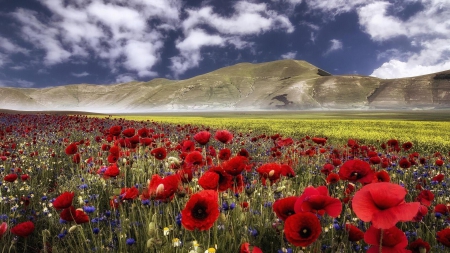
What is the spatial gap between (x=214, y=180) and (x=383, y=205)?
1175 millimetres

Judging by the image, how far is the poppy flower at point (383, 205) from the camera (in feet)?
3.78

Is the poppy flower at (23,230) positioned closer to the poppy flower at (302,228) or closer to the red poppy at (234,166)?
the red poppy at (234,166)

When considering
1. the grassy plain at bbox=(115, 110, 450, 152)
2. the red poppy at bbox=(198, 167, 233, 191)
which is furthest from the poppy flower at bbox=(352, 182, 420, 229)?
the grassy plain at bbox=(115, 110, 450, 152)

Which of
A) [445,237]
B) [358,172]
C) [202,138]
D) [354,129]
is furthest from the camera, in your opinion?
[354,129]

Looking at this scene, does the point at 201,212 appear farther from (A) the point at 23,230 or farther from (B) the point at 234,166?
(A) the point at 23,230

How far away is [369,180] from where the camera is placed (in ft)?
7.18

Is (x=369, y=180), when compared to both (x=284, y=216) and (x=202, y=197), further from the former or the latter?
(x=202, y=197)

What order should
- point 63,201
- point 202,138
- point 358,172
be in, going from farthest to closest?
1. point 202,138
2. point 358,172
3. point 63,201

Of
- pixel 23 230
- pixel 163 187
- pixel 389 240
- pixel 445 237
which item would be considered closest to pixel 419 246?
pixel 445 237

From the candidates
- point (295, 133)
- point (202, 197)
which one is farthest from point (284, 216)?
Result: point (295, 133)

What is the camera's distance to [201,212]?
1788mm

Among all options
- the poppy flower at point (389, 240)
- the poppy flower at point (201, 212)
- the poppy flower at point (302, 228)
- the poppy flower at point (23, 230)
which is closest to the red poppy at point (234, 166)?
the poppy flower at point (201, 212)

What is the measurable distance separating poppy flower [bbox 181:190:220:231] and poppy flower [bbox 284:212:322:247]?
441 millimetres

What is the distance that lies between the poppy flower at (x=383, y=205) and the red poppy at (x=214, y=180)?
1083 millimetres
